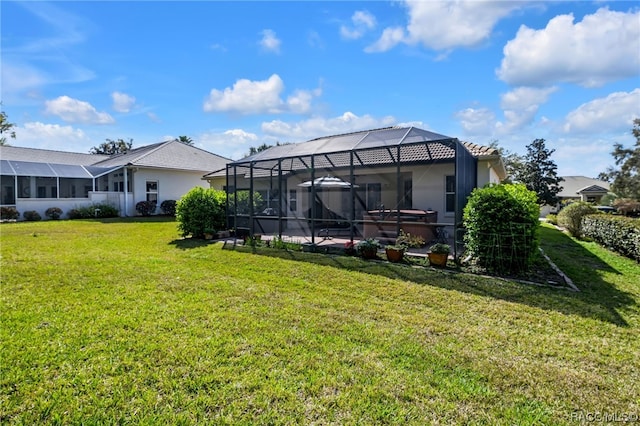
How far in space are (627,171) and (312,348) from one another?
4371 cm

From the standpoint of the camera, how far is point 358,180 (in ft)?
41.8

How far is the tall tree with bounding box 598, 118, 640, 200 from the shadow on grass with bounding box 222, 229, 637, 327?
109ft

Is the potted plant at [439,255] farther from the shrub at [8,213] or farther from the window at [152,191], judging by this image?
the shrub at [8,213]

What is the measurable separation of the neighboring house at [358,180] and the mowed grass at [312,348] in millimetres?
4093

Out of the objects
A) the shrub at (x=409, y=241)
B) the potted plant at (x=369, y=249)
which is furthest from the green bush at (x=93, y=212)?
the shrub at (x=409, y=241)

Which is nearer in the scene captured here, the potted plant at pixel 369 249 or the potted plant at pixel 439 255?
the potted plant at pixel 439 255

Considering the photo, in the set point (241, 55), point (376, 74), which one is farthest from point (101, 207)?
point (376, 74)

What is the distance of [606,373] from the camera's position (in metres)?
2.91

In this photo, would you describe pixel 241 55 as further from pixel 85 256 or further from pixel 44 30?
pixel 85 256

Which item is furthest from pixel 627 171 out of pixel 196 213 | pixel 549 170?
pixel 196 213

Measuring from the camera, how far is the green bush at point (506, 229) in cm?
616

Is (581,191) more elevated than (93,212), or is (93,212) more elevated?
(581,191)

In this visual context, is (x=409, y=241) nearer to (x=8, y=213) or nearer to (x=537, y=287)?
(x=537, y=287)

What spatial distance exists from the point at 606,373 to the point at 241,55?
13.8 metres
